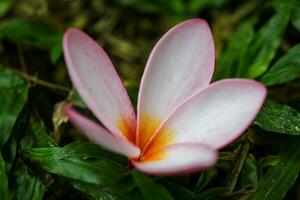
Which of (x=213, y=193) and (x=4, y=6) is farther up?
(x=4, y=6)

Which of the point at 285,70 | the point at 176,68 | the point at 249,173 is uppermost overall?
the point at 176,68

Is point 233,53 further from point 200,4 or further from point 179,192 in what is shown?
point 179,192

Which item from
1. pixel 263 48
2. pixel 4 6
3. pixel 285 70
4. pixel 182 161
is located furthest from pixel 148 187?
pixel 4 6

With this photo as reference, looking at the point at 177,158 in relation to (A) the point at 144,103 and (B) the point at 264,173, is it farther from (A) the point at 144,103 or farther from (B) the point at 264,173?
(B) the point at 264,173

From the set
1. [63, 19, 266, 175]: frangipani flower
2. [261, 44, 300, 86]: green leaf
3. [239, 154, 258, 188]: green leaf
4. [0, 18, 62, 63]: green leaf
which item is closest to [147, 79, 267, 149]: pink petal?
[63, 19, 266, 175]: frangipani flower

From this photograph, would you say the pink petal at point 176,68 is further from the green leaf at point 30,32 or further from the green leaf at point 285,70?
the green leaf at point 30,32

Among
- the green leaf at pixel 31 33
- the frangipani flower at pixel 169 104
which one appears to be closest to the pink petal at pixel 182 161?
the frangipani flower at pixel 169 104
